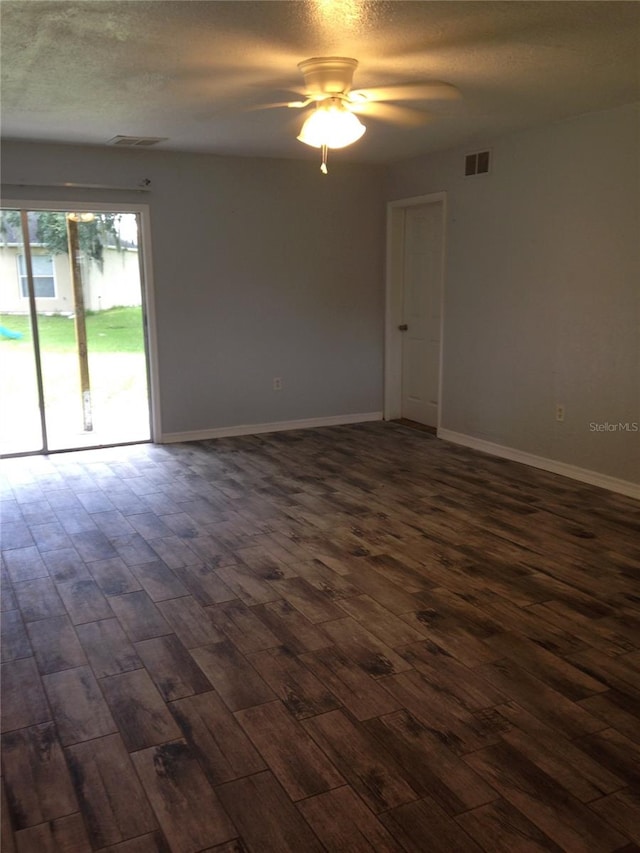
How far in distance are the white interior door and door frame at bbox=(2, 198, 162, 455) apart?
2447 mm

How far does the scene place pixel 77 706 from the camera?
7.88 ft

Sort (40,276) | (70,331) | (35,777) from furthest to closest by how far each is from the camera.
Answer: (70,331), (40,276), (35,777)

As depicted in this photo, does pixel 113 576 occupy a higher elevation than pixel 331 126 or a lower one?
lower

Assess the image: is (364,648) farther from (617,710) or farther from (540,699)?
(617,710)

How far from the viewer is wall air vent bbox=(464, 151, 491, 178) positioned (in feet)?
17.8

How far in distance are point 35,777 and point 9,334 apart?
429cm

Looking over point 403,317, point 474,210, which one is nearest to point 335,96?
point 474,210

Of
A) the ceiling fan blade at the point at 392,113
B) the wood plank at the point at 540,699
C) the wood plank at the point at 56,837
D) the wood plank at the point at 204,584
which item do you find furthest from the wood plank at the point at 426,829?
the ceiling fan blade at the point at 392,113

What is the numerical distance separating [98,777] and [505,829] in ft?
3.81

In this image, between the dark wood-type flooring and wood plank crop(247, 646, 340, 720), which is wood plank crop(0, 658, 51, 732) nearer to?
the dark wood-type flooring

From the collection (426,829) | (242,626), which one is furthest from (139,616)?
(426,829)

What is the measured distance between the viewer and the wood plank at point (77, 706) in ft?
7.43

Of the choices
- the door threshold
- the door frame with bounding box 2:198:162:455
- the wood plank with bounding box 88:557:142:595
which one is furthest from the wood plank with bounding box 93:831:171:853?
the door threshold

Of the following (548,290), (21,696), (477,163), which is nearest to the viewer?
(21,696)
